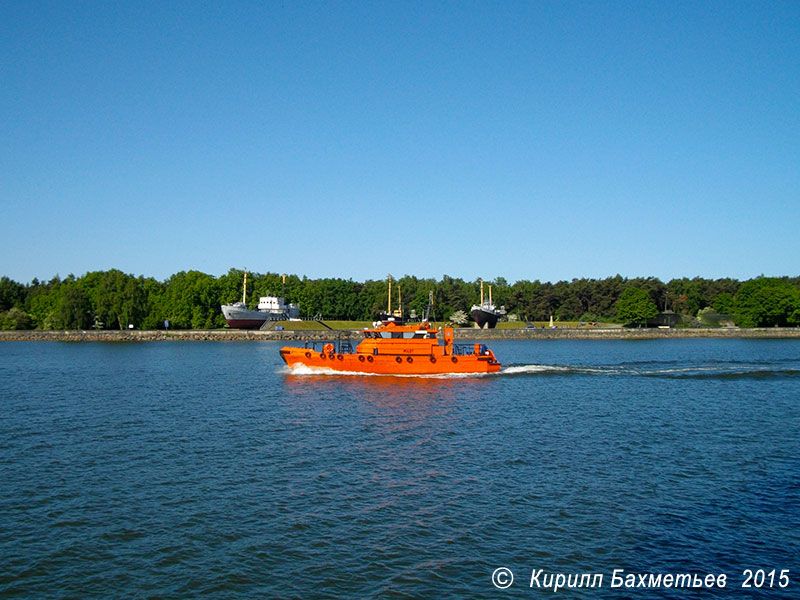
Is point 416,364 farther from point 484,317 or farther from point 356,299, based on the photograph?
point 356,299

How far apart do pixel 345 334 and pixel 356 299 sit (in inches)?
2048

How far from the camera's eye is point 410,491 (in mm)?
21688

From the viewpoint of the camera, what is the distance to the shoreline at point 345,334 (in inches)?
4943

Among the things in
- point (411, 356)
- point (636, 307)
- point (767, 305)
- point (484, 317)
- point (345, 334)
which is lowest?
point (411, 356)

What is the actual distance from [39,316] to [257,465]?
145m

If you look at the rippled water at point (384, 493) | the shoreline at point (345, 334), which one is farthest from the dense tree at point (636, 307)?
the rippled water at point (384, 493)

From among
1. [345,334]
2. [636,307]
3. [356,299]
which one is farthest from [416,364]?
[356,299]

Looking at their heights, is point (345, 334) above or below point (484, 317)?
below

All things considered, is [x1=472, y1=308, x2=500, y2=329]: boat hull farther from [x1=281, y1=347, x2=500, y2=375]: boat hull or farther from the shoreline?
[x1=281, y1=347, x2=500, y2=375]: boat hull

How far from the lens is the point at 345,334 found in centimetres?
12388

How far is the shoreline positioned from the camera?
412 ft

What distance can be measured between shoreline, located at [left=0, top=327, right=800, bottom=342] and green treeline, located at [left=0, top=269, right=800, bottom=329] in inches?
289

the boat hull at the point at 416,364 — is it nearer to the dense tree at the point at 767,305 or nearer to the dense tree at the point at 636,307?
the dense tree at the point at 636,307

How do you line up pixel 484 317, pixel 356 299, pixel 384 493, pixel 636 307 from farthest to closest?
1. pixel 356 299
2. pixel 484 317
3. pixel 636 307
4. pixel 384 493
